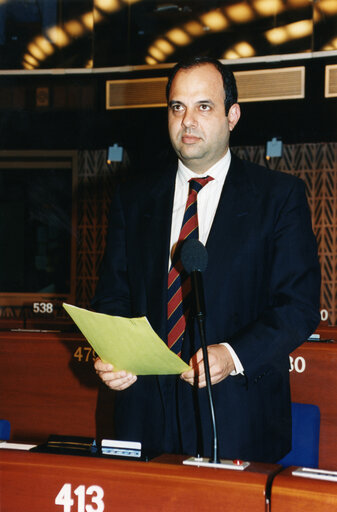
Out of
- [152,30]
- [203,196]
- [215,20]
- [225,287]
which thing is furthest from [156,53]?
[225,287]

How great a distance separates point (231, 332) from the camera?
1527 millimetres

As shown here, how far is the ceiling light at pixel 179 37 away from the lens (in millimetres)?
7953

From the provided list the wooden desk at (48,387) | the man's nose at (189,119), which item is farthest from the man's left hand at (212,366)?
the wooden desk at (48,387)

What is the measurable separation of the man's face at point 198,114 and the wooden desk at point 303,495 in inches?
35.3

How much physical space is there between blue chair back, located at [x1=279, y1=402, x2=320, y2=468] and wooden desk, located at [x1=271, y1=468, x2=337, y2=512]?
2.39 feet

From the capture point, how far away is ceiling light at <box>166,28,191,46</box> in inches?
313

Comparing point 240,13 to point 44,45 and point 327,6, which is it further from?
point 44,45

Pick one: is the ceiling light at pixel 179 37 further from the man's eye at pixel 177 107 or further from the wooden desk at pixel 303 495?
the wooden desk at pixel 303 495

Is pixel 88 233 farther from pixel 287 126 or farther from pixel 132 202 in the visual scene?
pixel 132 202

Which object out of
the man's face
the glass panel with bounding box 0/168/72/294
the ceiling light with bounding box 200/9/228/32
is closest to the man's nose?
the man's face

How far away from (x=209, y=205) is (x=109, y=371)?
0.54 m

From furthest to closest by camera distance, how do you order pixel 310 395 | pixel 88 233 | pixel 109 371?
Result: pixel 88 233 < pixel 310 395 < pixel 109 371

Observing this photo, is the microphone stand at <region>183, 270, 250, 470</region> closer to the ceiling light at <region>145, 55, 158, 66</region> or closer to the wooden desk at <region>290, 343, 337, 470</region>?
the wooden desk at <region>290, 343, 337, 470</region>

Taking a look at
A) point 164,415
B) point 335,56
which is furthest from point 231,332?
point 335,56
